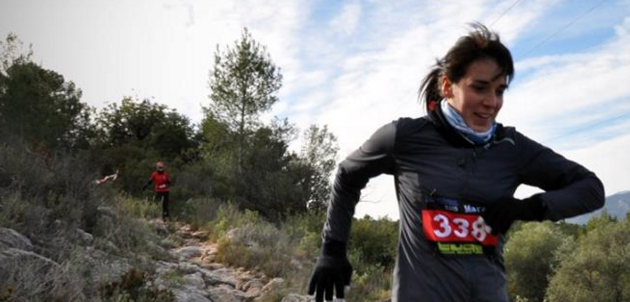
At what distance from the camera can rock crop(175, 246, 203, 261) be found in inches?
363

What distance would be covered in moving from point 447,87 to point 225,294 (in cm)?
533

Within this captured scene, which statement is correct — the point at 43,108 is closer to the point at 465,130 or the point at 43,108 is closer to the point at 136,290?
the point at 136,290

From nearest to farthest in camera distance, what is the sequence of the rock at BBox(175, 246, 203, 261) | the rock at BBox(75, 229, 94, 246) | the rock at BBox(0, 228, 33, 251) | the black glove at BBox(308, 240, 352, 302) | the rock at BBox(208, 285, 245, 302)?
the black glove at BBox(308, 240, 352, 302) < the rock at BBox(0, 228, 33, 251) < the rock at BBox(208, 285, 245, 302) < the rock at BBox(75, 229, 94, 246) < the rock at BBox(175, 246, 203, 261)

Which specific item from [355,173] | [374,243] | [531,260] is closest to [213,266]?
[374,243]

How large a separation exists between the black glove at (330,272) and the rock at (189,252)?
22.9 feet

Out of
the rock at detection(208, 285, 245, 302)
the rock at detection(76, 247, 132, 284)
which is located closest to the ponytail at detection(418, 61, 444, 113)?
the rock at detection(76, 247, 132, 284)

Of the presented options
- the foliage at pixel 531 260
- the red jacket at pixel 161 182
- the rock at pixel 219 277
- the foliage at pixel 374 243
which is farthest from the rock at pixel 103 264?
the foliage at pixel 531 260

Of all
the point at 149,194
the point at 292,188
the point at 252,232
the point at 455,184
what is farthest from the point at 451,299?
the point at 149,194

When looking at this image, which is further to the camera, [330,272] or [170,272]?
[170,272]

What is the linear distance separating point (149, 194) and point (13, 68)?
1088 centimetres

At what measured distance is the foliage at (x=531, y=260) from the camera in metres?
27.4

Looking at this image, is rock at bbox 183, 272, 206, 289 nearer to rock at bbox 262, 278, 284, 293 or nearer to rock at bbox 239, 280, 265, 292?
rock at bbox 239, 280, 265, 292

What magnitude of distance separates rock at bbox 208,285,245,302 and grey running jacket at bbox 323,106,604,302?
4864mm

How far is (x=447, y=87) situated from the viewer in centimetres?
235
